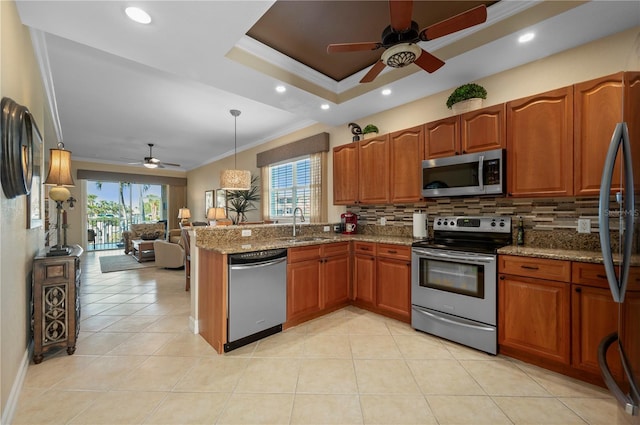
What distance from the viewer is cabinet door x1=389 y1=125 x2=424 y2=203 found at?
307cm

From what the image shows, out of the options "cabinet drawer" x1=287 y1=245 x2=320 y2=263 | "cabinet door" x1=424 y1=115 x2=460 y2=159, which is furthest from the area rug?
"cabinet door" x1=424 y1=115 x2=460 y2=159

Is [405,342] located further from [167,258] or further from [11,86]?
[167,258]

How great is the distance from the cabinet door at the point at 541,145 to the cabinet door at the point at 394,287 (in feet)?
4.17

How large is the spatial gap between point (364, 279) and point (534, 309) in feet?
5.39

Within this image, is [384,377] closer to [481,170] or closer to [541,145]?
[481,170]

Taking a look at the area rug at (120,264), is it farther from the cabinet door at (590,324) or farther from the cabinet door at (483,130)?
the cabinet door at (590,324)

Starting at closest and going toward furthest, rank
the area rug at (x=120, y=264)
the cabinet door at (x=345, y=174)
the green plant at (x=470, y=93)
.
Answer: the green plant at (x=470, y=93)
the cabinet door at (x=345, y=174)
the area rug at (x=120, y=264)

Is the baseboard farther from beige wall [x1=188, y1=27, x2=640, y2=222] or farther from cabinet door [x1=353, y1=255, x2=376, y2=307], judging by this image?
beige wall [x1=188, y1=27, x2=640, y2=222]

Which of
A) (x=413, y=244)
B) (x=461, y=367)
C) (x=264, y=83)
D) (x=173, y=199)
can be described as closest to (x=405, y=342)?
(x=461, y=367)

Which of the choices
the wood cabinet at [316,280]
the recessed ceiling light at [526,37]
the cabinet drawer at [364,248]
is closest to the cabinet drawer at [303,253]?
the wood cabinet at [316,280]

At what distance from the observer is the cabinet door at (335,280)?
3133mm

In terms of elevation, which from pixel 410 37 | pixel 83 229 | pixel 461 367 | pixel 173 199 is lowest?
pixel 461 367

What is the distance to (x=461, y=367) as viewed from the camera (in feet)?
7.00

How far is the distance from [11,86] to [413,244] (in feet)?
10.8
